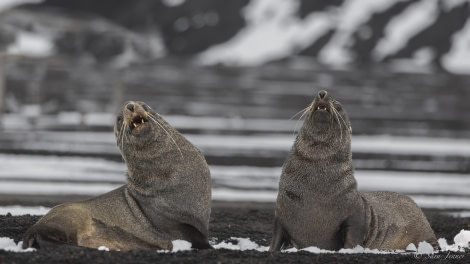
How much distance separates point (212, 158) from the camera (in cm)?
2280

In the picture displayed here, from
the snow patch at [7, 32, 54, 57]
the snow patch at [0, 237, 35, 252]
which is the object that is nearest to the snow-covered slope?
the snow patch at [7, 32, 54, 57]

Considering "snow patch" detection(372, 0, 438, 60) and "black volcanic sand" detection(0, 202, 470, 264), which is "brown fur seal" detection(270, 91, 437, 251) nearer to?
"black volcanic sand" detection(0, 202, 470, 264)

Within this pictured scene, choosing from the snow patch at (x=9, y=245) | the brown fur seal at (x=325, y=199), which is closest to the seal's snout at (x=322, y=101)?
the brown fur seal at (x=325, y=199)

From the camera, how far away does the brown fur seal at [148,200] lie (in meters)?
9.72

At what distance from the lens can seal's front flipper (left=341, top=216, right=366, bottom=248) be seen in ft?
32.9

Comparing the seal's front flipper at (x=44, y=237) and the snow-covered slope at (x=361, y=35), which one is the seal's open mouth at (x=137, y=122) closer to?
the seal's front flipper at (x=44, y=237)

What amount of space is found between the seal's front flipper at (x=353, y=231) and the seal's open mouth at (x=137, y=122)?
2.19 m

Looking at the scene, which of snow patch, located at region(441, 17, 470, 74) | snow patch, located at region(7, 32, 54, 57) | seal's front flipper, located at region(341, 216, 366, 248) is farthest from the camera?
snow patch, located at region(441, 17, 470, 74)

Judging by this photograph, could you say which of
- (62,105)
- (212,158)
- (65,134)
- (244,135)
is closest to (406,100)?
(62,105)

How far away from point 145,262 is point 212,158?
14.7m

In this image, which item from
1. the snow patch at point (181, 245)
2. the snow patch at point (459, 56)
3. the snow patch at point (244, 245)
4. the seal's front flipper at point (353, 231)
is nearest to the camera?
the snow patch at point (181, 245)

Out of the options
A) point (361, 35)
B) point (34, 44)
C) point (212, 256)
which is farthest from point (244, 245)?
point (361, 35)

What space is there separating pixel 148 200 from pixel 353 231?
199cm

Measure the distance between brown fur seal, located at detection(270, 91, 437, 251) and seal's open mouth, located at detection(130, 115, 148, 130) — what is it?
149 cm
